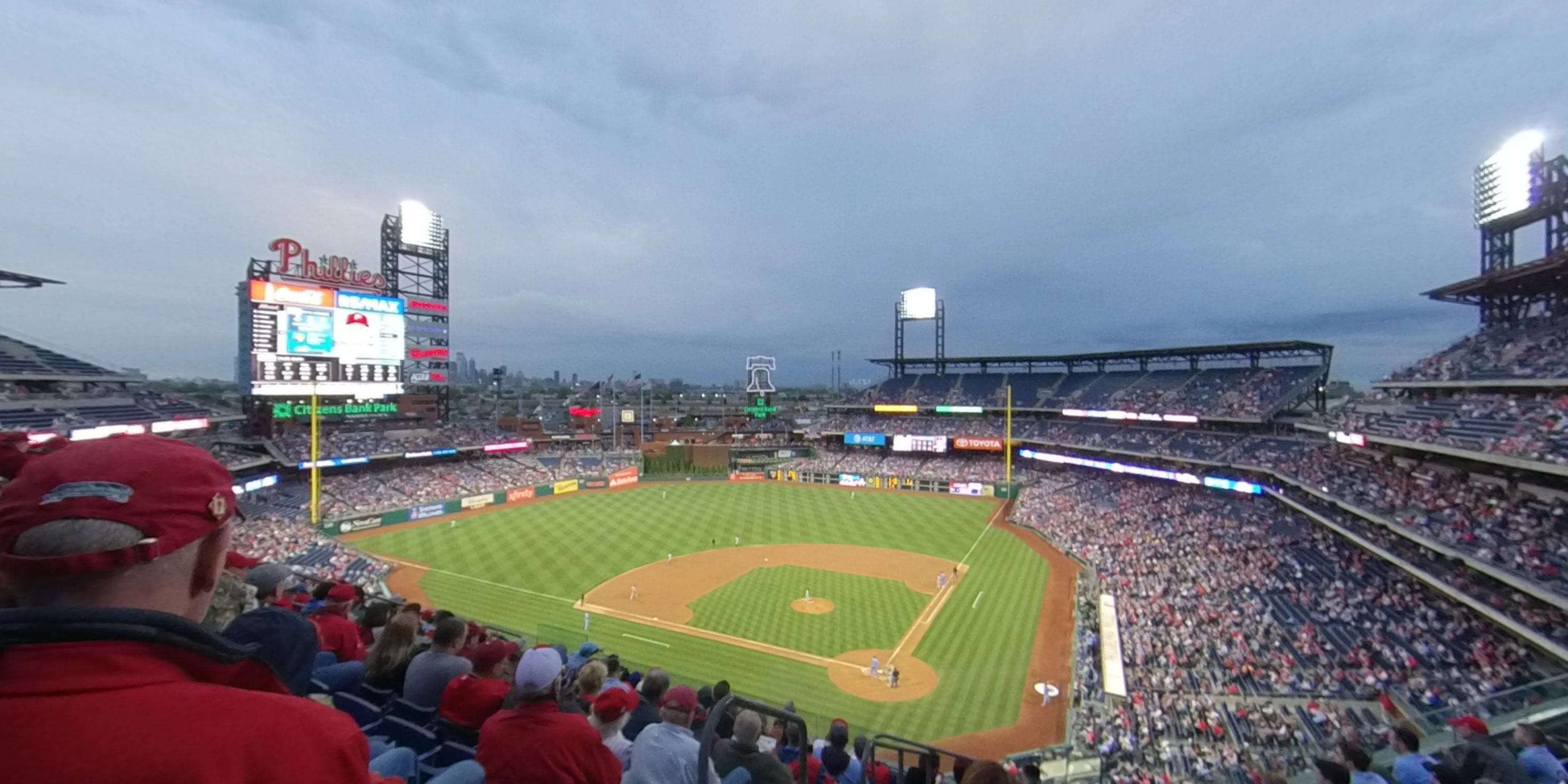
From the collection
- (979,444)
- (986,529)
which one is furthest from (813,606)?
(979,444)

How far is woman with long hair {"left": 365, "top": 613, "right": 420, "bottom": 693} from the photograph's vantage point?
5820 mm

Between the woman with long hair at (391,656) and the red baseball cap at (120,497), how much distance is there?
14.8 feet

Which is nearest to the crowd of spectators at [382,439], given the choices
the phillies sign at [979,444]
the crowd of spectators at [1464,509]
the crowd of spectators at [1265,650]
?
the phillies sign at [979,444]

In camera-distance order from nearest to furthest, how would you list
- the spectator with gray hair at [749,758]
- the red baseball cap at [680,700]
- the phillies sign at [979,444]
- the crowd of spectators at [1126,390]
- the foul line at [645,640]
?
the spectator with gray hair at [749,758], the red baseball cap at [680,700], the foul line at [645,640], the crowd of spectators at [1126,390], the phillies sign at [979,444]

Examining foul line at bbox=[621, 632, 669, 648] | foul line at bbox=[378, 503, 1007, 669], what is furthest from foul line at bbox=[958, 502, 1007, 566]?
foul line at bbox=[621, 632, 669, 648]

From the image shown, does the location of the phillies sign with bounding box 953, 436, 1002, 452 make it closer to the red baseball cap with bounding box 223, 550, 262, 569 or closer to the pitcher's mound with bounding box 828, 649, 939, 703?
the pitcher's mound with bounding box 828, 649, 939, 703

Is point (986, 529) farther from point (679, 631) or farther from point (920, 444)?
point (679, 631)

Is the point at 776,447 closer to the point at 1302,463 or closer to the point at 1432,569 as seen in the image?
the point at 1302,463

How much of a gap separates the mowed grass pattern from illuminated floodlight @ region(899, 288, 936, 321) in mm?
45292

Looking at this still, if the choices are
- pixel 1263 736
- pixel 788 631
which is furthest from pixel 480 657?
pixel 788 631

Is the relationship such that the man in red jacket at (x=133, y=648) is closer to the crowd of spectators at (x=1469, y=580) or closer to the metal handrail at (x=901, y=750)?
the metal handrail at (x=901, y=750)

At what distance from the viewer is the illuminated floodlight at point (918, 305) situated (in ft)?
242

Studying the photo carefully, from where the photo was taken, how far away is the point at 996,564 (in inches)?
1371

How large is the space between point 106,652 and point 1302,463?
136 ft
